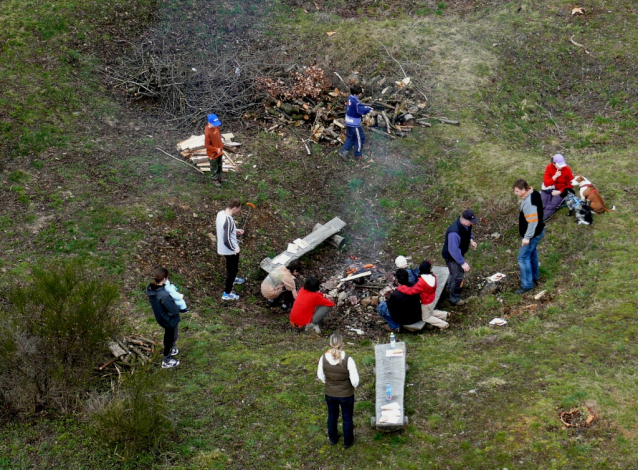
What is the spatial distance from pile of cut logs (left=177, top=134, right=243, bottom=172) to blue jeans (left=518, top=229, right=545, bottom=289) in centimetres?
744

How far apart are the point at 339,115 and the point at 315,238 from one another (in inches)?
202

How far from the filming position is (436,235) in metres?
12.4

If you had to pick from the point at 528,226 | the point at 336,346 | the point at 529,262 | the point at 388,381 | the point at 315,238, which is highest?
Answer: the point at 336,346

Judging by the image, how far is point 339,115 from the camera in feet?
52.0

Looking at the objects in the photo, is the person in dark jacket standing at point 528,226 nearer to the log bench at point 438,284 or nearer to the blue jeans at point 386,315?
the log bench at point 438,284

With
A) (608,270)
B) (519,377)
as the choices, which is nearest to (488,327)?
(519,377)

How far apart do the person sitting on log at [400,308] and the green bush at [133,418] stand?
409cm

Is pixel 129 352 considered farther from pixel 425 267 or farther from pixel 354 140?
pixel 354 140

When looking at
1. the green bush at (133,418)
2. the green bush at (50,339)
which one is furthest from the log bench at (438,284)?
the green bush at (50,339)

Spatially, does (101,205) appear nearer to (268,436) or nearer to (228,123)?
(228,123)

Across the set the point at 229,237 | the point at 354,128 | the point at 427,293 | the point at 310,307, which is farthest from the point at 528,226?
the point at 354,128

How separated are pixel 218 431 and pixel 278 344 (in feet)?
7.30

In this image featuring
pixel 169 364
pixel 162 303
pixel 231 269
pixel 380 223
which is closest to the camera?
pixel 162 303

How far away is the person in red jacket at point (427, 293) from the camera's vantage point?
9164 mm
